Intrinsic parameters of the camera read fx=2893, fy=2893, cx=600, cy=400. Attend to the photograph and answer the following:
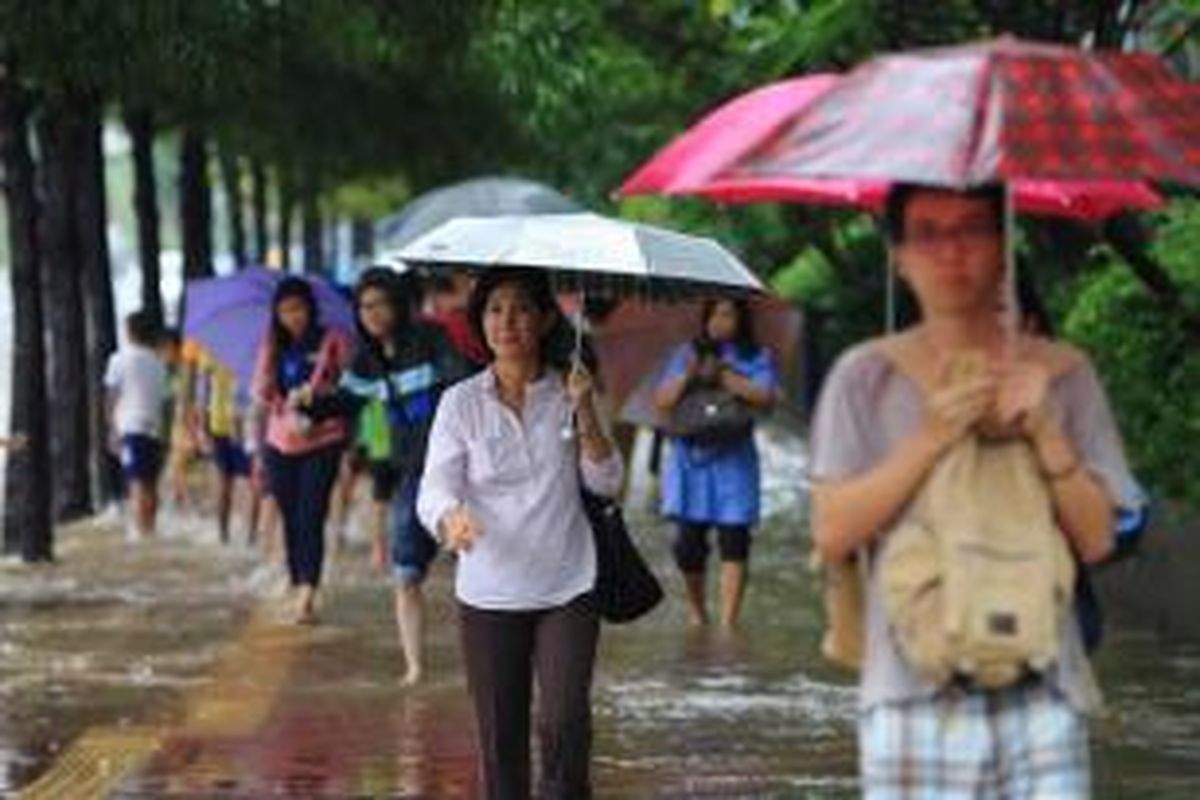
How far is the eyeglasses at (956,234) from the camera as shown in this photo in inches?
191

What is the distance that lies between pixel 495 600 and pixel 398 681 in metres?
4.74

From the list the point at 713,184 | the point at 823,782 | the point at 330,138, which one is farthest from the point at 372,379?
the point at 330,138

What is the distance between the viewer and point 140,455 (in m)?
19.9

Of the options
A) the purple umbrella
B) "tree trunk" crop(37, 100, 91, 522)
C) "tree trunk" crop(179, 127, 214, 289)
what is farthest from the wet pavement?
"tree trunk" crop(179, 127, 214, 289)

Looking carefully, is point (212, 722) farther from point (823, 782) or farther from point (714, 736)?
point (823, 782)

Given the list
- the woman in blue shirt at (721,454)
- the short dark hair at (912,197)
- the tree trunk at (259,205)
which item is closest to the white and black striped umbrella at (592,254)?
the short dark hair at (912,197)

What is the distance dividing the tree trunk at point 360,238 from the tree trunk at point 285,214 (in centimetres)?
1049

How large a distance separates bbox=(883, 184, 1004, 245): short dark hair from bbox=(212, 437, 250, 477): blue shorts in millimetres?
14742

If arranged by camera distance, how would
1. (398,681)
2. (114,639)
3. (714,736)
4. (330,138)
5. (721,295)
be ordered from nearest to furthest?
(721,295), (714,736), (398,681), (114,639), (330,138)

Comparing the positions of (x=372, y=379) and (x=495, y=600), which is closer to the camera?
(x=495, y=600)

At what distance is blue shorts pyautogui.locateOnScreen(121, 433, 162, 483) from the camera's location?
1986 centimetres

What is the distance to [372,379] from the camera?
12.4 meters

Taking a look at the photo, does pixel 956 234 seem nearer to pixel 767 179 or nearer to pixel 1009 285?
pixel 1009 285

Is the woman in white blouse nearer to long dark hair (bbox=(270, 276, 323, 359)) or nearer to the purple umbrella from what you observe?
long dark hair (bbox=(270, 276, 323, 359))
